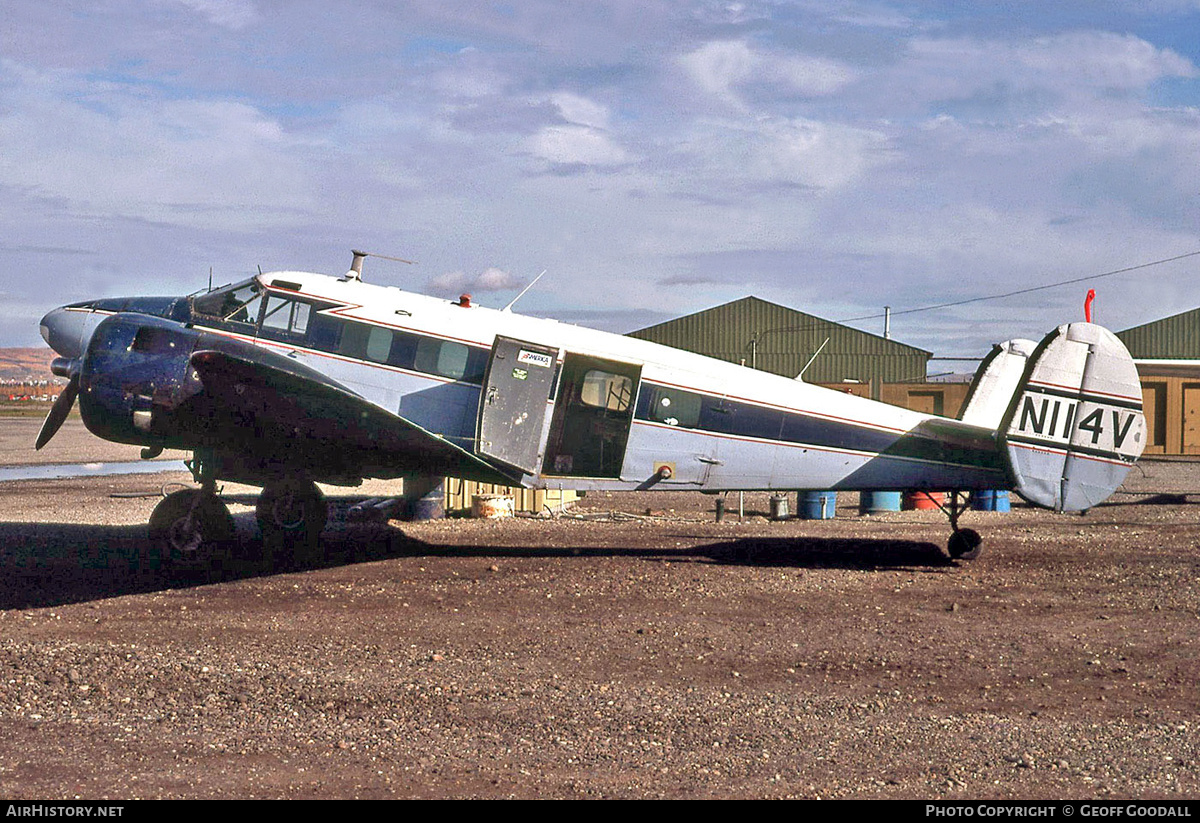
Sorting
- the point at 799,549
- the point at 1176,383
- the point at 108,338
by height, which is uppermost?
the point at 1176,383

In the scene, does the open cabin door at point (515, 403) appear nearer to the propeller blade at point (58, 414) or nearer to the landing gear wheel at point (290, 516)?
the landing gear wheel at point (290, 516)

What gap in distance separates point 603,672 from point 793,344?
4325cm

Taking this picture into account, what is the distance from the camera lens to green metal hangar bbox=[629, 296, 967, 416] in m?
48.5

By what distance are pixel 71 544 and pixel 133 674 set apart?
25.5 feet

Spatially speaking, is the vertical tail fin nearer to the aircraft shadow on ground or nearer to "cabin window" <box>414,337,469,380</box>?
the aircraft shadow on ground

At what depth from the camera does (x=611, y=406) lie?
43.9 feet

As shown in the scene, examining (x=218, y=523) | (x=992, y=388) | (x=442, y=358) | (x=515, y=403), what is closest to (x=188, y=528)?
(x=218, y=523)

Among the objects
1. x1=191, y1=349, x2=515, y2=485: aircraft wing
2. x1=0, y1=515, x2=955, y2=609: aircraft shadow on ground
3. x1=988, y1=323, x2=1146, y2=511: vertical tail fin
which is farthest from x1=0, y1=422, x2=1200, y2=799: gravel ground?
x1=191, y1=349, x2=515, y2=485: aircraft wing

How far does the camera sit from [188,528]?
42.5ft

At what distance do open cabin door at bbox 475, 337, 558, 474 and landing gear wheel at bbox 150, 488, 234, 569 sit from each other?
139 inches

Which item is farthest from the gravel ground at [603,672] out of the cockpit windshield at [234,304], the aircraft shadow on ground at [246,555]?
the cockpit windshield at [234,304]

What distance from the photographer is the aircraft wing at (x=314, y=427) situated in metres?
11.5

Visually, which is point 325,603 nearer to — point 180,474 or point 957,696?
point 957,696

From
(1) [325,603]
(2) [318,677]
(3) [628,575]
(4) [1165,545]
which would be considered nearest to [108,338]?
(1) [325,603]
